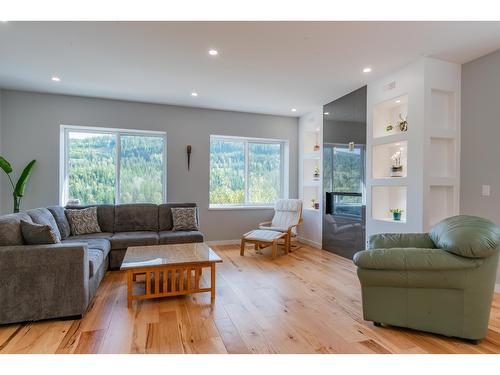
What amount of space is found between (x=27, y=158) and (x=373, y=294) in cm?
530

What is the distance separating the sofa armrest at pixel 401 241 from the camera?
253cm

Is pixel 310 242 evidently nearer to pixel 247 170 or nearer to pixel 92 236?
pixel 247 170

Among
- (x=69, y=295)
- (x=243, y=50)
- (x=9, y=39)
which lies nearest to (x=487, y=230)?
(x=243, y=50)

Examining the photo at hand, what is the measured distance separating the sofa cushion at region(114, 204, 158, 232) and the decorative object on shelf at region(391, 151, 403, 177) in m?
3.66

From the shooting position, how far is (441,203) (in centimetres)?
345

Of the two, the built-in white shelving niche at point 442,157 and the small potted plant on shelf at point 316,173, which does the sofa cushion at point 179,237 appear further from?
the built-in white shelving niche at point 442,157

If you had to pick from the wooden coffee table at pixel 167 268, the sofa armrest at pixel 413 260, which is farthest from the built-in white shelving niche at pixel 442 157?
the wooden coffee table at pixel 167 268

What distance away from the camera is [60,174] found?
4.65 m

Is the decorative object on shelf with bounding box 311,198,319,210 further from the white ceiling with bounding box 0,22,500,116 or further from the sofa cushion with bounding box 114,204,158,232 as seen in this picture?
the sofa cushion with bounding box 114,204,158,232

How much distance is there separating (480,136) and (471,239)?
192 centimetres

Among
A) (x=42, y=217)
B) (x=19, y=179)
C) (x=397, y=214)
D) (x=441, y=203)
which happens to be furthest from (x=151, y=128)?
(x=441, y=203)

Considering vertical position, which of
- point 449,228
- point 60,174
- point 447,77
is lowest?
point 449,228

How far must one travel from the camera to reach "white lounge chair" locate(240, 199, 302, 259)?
4527 millimetres
